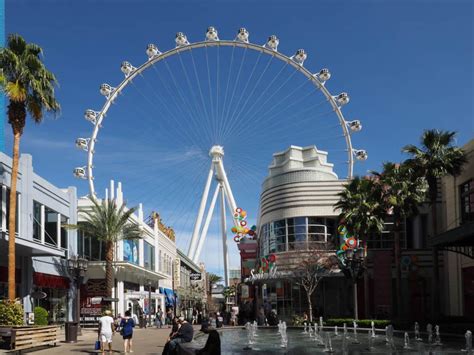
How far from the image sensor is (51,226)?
1700 inches

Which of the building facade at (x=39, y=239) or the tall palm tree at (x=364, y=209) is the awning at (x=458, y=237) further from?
the building facade at (x=39, y=239)

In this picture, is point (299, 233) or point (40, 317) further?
point (299, 233)

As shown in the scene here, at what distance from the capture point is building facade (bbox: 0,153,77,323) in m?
34.9

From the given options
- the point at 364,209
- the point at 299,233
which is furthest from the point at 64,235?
the point at 299,233

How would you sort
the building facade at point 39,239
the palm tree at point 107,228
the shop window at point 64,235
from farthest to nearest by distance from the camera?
1. the palm tree at point 107,228
2. the shop window at point 64,235
3. the building facade at point 39,239

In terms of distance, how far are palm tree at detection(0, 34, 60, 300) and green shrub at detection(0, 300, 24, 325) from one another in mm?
1795

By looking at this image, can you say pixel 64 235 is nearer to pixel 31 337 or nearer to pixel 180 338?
pixel 31 337

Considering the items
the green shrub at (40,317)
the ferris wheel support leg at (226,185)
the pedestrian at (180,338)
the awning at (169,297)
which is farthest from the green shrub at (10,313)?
the awning at (169,297)

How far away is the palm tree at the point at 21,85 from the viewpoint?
31000mm

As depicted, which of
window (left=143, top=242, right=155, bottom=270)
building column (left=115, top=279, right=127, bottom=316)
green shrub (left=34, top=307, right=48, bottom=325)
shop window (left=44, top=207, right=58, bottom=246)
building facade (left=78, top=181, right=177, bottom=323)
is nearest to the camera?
green shrub (left=34, top=307, right=48, bottom=325)

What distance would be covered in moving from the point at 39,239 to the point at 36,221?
1.11 metres

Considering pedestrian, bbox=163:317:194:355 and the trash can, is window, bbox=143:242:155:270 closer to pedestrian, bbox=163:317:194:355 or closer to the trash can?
the trash can

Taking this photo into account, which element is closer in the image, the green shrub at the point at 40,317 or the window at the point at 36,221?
the green shrub at the point at 40,317

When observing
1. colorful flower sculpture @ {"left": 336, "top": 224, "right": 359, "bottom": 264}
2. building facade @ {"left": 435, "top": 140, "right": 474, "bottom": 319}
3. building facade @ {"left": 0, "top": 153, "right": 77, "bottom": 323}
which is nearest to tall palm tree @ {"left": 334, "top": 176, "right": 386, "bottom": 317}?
colorful flower sculpture @ {"left": 336, "top": 224, "right": 359, "bottom": 264}
